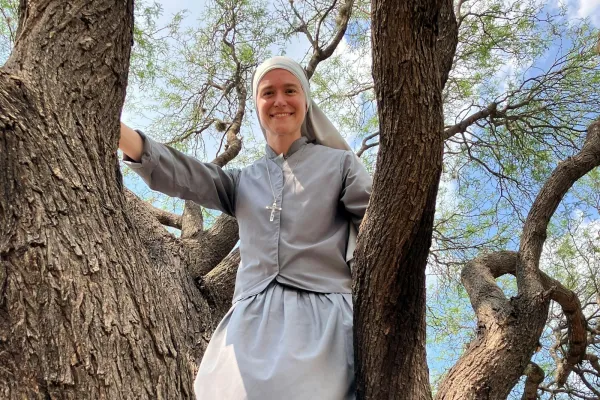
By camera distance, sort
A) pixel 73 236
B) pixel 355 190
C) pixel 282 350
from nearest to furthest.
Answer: pixel 73 236 < pixel 282 350 < pixel 355 190

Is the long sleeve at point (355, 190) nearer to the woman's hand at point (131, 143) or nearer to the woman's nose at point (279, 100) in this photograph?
the woman's nose at point (279, 100)

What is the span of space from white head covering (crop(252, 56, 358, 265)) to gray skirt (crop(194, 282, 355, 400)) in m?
0.33

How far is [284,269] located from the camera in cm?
155

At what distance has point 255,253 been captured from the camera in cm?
162

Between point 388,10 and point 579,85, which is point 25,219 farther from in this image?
point 579,85

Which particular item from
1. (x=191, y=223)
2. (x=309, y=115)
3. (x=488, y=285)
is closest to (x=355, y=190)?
(x=309, y=115)

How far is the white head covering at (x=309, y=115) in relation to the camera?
1785 mm

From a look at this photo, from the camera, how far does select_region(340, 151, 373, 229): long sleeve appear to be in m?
1.64

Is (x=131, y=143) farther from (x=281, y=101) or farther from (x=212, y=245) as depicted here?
(x=212, y=245)

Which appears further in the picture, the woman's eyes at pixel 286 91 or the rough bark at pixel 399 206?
the woman's eyes at pixel 286 91

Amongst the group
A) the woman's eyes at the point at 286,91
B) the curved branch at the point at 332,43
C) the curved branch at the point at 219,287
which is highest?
the curved branch at the point at 332,43

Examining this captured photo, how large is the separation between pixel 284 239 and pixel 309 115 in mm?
528

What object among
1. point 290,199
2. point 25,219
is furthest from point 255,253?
point 25,219

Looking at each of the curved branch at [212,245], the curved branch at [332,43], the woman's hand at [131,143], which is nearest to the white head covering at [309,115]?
the woman's hand at [131,143]
